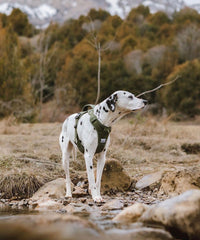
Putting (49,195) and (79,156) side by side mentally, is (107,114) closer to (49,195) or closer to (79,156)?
(49,195)

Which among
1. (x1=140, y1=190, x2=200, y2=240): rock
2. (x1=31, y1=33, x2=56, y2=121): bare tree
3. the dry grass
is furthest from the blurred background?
(x1=140, y1=190, x2=200, y2=240): rock

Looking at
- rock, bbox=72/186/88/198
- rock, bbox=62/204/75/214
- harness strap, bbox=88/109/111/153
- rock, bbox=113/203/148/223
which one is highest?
harness strap, bbox=88/109/111/153

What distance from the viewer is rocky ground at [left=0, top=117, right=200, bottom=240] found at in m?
3.33

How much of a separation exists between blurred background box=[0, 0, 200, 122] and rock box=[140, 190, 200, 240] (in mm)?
10523

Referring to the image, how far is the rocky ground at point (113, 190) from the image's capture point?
10.9 ft

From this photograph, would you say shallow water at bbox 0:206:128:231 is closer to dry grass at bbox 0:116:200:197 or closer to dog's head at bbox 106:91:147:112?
dry grass at bbox 0:116:200:197

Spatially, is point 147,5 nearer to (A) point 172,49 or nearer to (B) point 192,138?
(A) point 172,49

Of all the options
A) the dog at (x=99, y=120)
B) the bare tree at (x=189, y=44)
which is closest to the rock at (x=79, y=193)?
the dog at (x=99, y=120)

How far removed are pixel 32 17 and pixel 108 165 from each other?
1503 inches

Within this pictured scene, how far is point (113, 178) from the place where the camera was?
20.2 feet

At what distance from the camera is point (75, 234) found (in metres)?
3.04

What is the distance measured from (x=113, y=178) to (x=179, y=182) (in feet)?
3.70

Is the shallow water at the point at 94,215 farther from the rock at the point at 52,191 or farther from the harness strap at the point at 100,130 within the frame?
the harness strap at the point at 100,130

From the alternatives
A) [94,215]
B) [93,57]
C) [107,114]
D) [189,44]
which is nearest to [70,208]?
[94,215]
